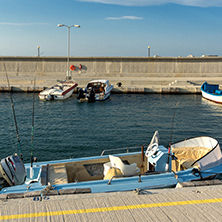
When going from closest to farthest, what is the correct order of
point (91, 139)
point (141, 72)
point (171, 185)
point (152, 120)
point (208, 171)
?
point (171, 185)
point (208, 171)
point (91, 139)
point (152, 120)
point (141, 72)

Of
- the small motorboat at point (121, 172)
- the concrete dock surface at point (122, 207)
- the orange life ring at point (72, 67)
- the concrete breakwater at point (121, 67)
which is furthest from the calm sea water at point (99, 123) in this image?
the orange life ring at point (72, 67)

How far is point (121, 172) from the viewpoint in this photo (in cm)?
1029

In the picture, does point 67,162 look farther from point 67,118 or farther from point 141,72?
point 141,72

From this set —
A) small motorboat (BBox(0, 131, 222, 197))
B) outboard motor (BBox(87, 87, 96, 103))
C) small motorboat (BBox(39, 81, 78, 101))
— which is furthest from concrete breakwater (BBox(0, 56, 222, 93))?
small motorboat (BBox(0, 131, 222, 197))

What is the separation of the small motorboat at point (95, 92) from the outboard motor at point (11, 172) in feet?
82.7

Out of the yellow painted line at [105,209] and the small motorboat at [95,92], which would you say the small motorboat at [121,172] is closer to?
the yellow painted line at [105,209]

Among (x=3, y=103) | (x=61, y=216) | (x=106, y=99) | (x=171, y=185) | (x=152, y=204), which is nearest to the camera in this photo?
(x=61, y=216)

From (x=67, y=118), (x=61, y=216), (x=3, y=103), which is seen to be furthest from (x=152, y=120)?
(x=61, y=216)

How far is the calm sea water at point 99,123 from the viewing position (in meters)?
19.1

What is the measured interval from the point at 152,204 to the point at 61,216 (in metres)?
2.39

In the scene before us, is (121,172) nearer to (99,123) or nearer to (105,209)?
(105,209)

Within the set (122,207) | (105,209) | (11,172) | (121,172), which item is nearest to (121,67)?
(121,172)

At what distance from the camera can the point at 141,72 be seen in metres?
50.5

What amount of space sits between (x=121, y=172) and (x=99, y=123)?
15.0 metres
